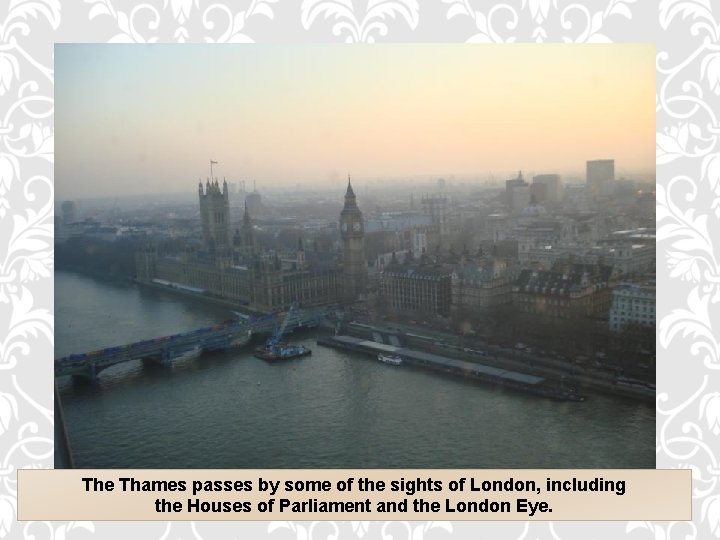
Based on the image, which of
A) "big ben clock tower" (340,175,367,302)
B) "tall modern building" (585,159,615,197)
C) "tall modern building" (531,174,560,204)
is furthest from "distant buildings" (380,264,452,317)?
"tall modern building" (585,159,615,197)

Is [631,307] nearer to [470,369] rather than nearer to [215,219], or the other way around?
[470,369]

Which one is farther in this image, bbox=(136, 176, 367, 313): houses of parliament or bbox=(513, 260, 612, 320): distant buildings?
bbox=(136, 176, 367, 313): houses of parliament

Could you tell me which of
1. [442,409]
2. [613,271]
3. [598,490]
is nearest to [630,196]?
[613,271]

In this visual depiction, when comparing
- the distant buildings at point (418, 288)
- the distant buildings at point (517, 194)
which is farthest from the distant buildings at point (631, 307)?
the distant buildings at point (418, 288)

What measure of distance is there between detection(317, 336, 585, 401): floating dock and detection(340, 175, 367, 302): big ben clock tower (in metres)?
2.60

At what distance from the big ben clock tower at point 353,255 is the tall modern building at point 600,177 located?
11.9 feet

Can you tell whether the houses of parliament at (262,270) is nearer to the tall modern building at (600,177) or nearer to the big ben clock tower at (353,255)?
the big ben clock tower at (353,255)

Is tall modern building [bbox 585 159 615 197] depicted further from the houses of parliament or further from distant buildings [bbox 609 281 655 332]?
the houses of parliament

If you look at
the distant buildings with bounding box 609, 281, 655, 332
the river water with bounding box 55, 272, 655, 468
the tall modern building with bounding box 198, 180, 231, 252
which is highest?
the tall modern building with bounding box 198, 180, 231, 252

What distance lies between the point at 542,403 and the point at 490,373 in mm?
709

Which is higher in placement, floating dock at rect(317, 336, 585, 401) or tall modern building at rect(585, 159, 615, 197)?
tall modern building at rect(585, 159, 615, 197)

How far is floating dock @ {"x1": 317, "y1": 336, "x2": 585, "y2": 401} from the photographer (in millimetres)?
5719

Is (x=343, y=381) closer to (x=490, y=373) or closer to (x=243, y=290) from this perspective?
(x=490, y=373)

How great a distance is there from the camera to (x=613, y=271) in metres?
7.27
